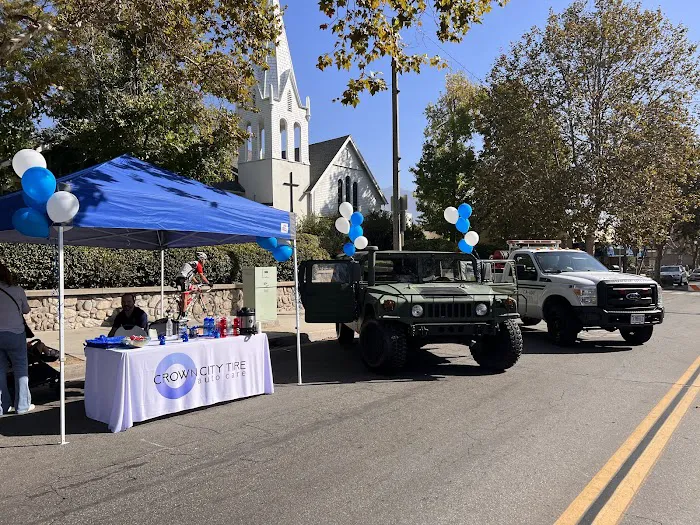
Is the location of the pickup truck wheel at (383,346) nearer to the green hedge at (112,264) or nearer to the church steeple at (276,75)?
the green hedge at (112,264)

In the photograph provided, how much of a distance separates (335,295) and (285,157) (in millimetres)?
24707

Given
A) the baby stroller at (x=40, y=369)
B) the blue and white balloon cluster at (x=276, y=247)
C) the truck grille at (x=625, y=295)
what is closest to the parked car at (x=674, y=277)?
the truck grille at (x=625, y=295)

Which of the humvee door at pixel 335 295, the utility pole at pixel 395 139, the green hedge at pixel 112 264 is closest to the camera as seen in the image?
the humvee door at pixel 335 295

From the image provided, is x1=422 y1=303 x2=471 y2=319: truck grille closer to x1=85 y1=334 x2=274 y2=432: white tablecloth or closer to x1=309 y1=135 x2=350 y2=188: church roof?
x1=85 y1=334 x2=274 y2=432: white tablecloth

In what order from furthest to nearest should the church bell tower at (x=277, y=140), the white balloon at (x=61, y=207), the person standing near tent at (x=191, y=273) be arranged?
the church bell tower at (x=277, y=140) < the person standing near tent at (x=191, y=273) < the white balloon at (x=61, y=207)

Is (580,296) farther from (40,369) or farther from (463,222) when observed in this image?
→ (40,369)

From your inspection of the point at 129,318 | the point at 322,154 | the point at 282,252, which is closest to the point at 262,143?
the point at 322,154

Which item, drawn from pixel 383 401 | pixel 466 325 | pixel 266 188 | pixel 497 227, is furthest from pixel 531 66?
pixel 383 401

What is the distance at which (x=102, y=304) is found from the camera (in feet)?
39.9

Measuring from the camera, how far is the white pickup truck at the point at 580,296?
32.0 ft

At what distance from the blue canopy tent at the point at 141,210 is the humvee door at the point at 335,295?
3.08 ft

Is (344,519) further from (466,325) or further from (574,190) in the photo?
(574,190)

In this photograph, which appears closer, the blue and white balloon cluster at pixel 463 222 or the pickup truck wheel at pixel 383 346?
the pickup truck wheel at pixel 383 346

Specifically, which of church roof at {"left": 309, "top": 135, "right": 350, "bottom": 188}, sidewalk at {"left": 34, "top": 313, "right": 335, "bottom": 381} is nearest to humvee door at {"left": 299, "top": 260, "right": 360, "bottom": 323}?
sidewalk at {"left": 34, "top": 313, "right": 335, "bottom": 381}
